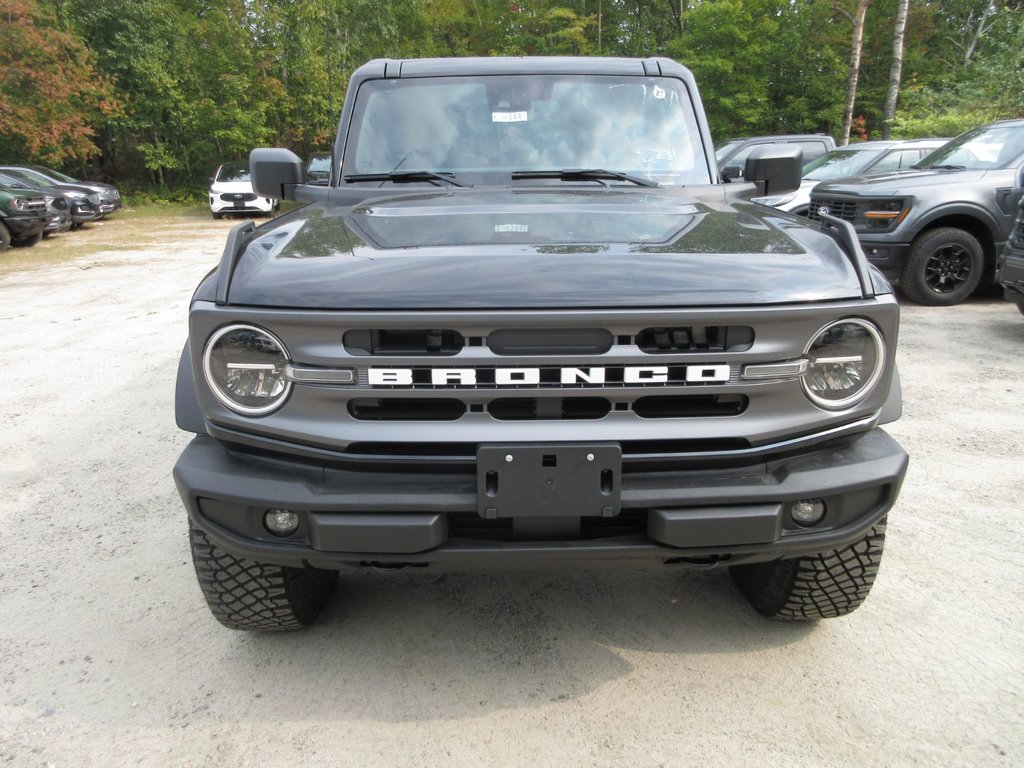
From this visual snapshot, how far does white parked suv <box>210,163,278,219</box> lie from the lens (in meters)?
21.4

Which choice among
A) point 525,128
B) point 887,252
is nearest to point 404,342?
point 525,128

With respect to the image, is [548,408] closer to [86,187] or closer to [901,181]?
[901,181]

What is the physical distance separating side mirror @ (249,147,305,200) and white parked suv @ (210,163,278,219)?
1883 centimetres

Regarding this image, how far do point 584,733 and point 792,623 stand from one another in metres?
0.93

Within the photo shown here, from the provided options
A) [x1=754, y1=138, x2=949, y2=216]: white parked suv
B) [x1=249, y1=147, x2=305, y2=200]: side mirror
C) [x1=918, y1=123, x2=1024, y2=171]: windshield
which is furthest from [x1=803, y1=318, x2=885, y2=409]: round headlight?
Result: [x1=754, y1=138, x2=949, y2=216]: white parked suv

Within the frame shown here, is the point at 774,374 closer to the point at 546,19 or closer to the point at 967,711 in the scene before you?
the point at 967,711

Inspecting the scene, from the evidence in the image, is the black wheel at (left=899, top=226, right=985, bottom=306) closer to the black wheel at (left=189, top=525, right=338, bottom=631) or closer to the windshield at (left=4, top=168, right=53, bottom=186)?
the black wheel at (left=189, top=525, right=338, bottom=631)

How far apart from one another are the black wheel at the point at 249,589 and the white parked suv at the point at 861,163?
29.6 feet

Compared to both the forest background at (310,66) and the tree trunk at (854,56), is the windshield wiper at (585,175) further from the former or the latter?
the tree trunk at (854,56)

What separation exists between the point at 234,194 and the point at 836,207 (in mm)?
17589

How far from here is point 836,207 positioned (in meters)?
8.31

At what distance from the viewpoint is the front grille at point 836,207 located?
316 inches

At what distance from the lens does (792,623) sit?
2.69 meters

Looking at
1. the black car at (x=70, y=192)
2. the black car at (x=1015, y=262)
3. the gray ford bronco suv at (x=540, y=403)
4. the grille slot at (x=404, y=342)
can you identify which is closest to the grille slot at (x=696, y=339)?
the gray ford bronco suv at (x=540, y=403)
